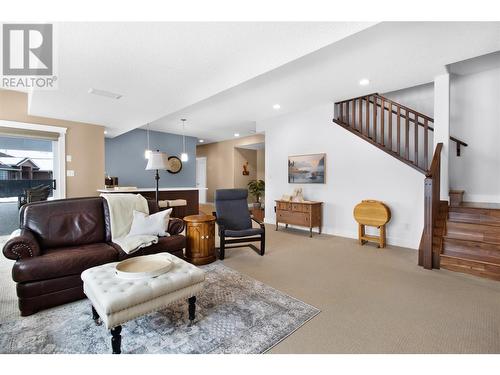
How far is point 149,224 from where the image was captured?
2.89 meters

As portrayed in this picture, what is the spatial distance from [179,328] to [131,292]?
0.52m

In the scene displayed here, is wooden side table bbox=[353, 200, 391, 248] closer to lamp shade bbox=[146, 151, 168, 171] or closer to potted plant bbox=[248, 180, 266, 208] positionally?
lamp shade bbox=[146, 151, 168, 171]

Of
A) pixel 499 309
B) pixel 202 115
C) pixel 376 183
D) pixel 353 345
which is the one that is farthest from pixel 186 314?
pixel 202 115

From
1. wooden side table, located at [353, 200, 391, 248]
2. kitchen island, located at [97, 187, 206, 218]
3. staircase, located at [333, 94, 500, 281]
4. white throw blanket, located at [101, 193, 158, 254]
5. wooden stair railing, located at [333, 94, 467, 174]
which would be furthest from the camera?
kitchen island, located at [97, 187, 206, 218]

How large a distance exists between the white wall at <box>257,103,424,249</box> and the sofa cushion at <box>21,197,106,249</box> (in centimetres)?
409

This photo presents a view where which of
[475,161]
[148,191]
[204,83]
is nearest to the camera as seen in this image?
[204,83]

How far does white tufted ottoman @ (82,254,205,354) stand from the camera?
4.78 ft

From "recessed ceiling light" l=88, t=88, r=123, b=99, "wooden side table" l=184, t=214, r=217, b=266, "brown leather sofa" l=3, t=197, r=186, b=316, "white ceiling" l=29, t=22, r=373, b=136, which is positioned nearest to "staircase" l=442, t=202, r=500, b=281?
"white ceiling" l=29, t=22, r=373, b=136

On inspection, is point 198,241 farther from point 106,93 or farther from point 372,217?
point 372,217

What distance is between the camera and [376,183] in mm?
4430

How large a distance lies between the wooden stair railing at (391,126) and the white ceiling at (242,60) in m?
0.35
